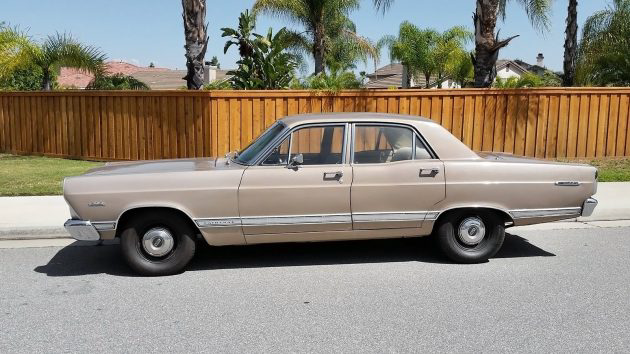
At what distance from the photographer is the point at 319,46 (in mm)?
25391

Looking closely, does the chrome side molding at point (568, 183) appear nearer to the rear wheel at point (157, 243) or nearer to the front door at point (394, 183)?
the front door at point (394, 183)

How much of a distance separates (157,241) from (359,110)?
7379 millimetres

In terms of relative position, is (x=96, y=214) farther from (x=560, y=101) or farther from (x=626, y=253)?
(x=560, y=101)

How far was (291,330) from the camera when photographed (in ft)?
14.7

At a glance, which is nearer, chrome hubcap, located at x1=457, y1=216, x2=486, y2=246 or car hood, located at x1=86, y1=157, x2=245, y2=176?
car hood, located at x1=86, y1=157, x2=245, y2=176

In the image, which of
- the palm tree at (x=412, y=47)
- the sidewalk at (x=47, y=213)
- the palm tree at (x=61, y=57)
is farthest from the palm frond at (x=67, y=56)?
the palm tree at (x=412, y=47)

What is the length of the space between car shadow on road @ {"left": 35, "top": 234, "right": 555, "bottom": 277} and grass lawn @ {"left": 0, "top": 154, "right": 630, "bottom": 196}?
139 inches

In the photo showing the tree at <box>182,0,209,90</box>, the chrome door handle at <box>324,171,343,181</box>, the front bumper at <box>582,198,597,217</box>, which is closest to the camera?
the chrome door handle at <box>324,171,343,181</box>

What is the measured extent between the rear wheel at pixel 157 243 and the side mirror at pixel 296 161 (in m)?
1.16

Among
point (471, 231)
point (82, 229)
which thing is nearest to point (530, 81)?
point (471, 231)

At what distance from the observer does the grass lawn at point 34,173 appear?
9844 millimetres

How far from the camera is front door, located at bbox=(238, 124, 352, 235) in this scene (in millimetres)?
5805

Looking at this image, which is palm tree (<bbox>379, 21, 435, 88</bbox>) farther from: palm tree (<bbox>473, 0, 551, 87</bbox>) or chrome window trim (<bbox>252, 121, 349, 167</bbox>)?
chrome window trim (<bbox>252, 121, 349, 167</bbox>)

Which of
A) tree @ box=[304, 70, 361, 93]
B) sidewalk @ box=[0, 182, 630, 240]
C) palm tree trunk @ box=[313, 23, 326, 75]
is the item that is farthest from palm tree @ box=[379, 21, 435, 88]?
sidewalk @ box=[0, 182, 630, 240]
